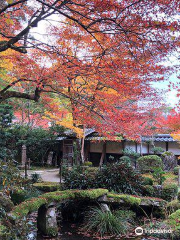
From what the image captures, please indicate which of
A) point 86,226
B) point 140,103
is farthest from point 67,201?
point 140,103

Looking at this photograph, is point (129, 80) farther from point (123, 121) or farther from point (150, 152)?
point (150, 152)

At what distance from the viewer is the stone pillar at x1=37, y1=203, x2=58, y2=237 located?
581 cm

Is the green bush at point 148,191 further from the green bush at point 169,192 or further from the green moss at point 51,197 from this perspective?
the green moss at point 51,197

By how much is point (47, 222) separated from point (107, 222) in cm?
155

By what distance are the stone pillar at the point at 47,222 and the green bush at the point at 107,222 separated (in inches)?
37.5

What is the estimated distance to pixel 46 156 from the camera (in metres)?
20.0

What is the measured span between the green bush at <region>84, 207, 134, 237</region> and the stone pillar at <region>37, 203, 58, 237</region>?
0.95 meters

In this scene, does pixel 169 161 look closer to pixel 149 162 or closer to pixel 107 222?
pixel 149 162

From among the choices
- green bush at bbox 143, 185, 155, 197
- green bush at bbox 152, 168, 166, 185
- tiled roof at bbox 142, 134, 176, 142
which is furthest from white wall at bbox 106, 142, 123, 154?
green bush at bbox 143, 185, 155, 197

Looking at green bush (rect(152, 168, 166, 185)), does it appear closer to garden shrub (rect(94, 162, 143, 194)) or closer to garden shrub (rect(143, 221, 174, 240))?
garden shrub (rect(94, 162, 143, 194))

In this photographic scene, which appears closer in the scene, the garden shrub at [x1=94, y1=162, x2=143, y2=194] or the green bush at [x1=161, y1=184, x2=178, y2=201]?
the garden shrub at [x1=94, y1=162, x2=143, y2=194]

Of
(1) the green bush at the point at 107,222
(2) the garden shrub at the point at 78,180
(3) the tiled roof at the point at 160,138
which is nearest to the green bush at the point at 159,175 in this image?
(2) the garden shrub at the point at 78,180

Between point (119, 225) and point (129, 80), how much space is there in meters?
4.92

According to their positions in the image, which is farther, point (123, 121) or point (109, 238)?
point (123, 121)
